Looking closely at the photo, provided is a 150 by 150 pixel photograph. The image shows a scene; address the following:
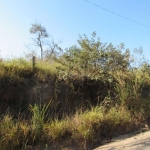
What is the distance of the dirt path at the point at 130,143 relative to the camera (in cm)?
412

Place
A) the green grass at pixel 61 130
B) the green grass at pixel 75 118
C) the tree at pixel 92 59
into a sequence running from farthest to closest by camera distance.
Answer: the tree at pixel 92 59 → the green grass at pixel 75 118 → the green grass at pixel 61 130

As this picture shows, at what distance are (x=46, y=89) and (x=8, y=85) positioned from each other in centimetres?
137

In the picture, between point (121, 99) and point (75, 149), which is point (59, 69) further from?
point (75, 149)

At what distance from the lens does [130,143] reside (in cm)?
437

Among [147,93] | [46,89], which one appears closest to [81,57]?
[46,89]

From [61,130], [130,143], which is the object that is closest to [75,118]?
[61,130]

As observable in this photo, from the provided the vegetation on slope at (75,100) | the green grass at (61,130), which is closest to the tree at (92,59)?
the vegetation on slope at (75,100)

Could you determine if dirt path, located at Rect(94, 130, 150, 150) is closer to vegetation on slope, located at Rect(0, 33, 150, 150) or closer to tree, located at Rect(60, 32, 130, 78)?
vegetation on slope, located at Rect(0, 33, 150, 150)

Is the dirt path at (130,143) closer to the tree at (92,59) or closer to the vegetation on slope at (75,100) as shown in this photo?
the vegetation on slope at (75,100)

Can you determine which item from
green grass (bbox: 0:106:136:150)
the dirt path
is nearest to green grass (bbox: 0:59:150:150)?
green grass (bbox: 0:106:136:150)

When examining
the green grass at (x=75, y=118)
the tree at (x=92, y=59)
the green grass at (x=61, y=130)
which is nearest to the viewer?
the green grass at (x=61, y=130)

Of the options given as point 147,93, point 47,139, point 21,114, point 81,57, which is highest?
point 81,57

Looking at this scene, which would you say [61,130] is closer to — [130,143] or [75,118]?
[75,118]

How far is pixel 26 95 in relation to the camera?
6129 mm
